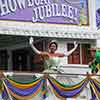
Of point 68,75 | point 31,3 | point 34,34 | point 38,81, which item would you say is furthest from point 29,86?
point 31,3

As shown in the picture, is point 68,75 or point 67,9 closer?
point 68,75

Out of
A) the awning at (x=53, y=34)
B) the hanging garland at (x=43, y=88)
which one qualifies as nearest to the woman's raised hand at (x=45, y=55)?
the hanging garland at (x=43, y=88)

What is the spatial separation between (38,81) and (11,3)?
30.1ft

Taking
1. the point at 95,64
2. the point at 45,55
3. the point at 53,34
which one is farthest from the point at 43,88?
the point at 53,34

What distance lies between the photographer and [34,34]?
66.3 feet

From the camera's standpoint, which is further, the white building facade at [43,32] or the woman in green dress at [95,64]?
the white building facade at [43,32]

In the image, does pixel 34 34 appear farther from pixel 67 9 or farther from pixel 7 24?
pixel 67 9

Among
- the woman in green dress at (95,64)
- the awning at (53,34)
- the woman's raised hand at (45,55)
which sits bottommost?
the woman in green dress at (95,64)

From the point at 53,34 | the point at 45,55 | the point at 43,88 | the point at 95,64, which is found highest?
the point at 53,34

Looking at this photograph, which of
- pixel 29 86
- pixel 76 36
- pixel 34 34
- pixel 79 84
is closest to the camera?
pixel 29 86

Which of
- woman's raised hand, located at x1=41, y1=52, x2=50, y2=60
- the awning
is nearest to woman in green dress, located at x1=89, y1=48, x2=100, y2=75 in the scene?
woman's raised hand, located at x1=41, y1=52, x2=50, y2=60

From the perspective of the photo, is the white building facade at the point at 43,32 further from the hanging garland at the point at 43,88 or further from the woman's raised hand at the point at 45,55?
the hanging garland at the point at 43,88

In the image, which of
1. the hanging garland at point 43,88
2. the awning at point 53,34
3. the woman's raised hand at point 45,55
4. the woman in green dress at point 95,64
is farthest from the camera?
the awning at point 53,34

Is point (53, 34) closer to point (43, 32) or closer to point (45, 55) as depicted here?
point (43, 32)
